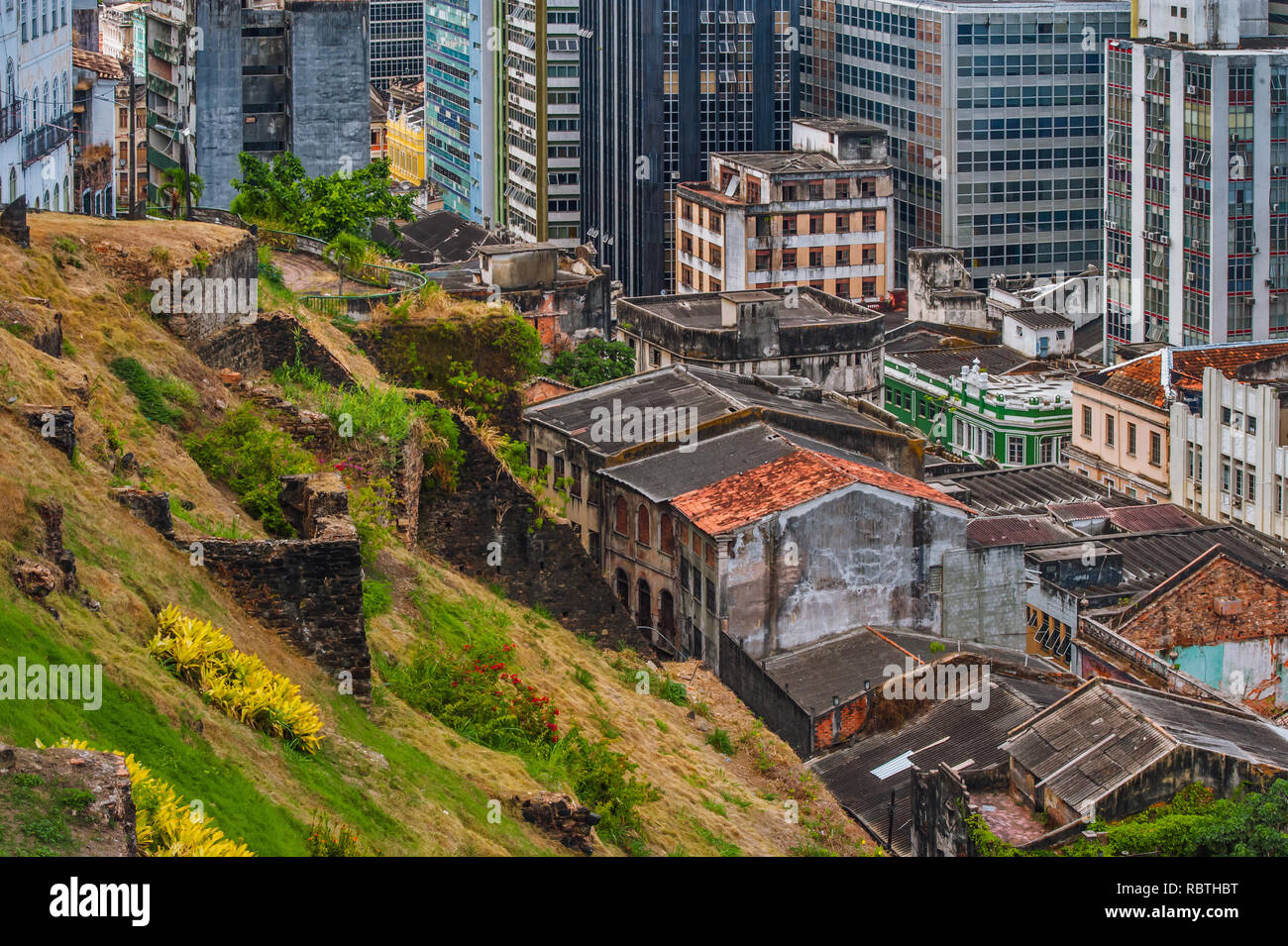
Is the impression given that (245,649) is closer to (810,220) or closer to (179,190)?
(179,190)

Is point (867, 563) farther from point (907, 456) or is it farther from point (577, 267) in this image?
point (577, 267)

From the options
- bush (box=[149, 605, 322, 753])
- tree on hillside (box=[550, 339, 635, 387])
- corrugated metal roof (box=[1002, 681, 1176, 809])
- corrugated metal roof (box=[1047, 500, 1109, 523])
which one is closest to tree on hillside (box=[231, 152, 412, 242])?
tree on hillside (box=[550, 339, 635, 387])

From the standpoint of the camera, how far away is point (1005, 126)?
14475 centimetres

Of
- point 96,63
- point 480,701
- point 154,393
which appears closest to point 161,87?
point 96,63

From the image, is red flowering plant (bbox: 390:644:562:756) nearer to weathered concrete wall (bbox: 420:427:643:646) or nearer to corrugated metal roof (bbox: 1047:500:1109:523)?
weathered concrete wall (bbox: 420:427:643:646)

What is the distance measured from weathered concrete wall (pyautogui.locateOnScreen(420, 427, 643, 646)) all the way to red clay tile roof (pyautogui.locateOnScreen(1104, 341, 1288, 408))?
60921mm

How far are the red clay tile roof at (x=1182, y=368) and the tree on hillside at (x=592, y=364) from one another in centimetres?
2521

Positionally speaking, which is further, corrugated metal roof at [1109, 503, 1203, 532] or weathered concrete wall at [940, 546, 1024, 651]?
corrugated metal roof at [1109, 503, 1203, 532]

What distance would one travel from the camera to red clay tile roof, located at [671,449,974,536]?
58250 millimetres

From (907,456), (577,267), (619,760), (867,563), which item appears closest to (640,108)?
(577,267)

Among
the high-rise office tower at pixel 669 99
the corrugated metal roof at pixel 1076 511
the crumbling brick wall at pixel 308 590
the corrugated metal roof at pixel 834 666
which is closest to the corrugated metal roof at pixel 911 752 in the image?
the corrugated metal roof at pixel 834 666

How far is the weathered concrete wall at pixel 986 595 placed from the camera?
61.0m

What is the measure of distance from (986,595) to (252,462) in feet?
113

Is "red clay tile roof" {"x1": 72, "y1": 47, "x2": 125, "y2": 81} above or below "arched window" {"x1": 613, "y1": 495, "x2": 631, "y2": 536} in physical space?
above
